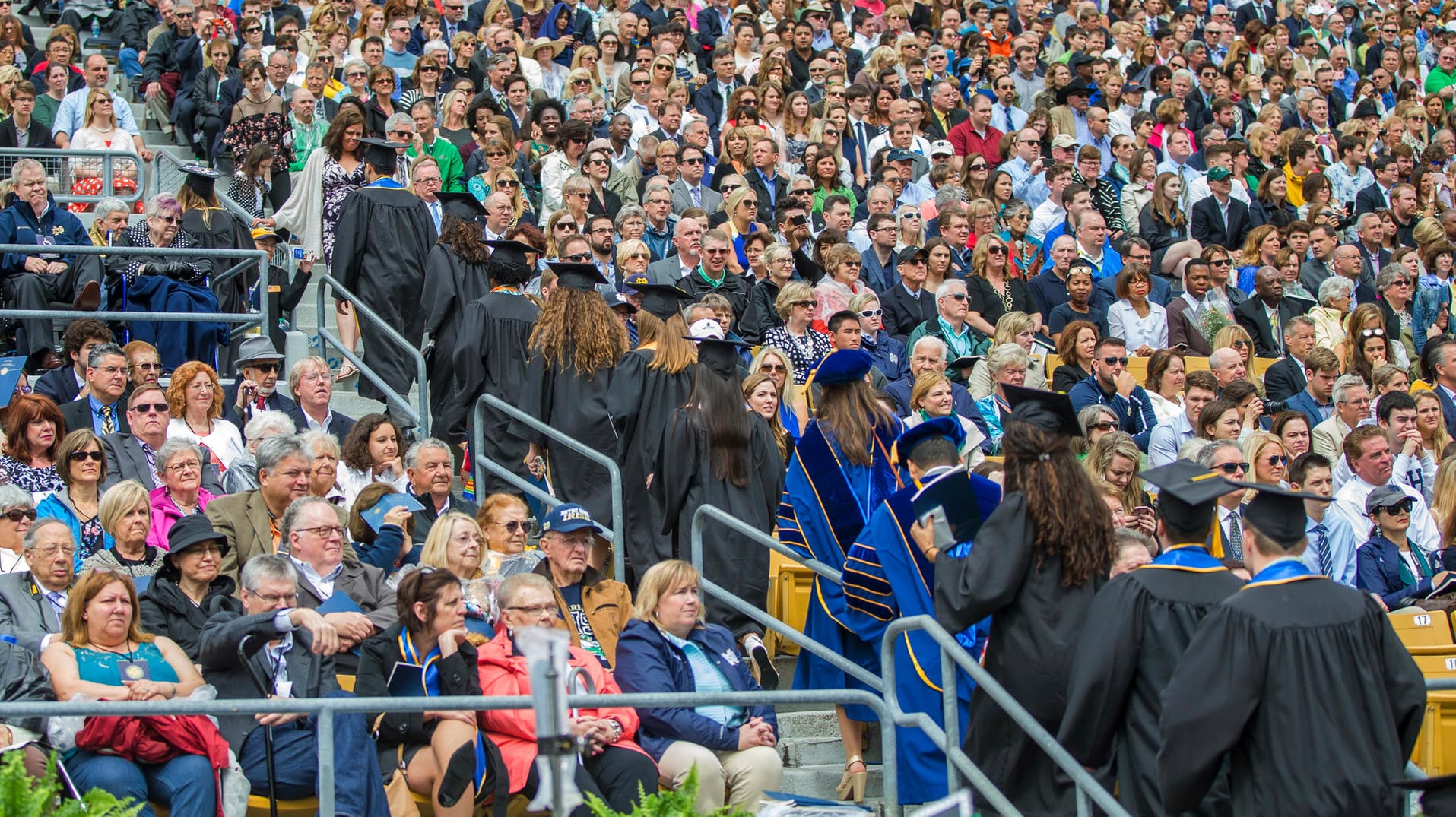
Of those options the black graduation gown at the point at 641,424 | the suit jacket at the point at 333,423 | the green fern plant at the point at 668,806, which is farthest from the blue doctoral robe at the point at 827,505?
the suit jacket at the point at 333,423

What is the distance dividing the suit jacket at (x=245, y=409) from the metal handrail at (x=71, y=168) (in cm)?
302

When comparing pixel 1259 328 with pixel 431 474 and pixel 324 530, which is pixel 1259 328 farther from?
pixel 324 530

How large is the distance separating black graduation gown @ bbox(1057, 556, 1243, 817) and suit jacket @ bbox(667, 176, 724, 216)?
26.7 ft

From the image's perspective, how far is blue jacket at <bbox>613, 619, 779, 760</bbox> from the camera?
7102mm

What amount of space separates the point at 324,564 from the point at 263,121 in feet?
22.7

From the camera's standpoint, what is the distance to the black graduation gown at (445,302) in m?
11.2

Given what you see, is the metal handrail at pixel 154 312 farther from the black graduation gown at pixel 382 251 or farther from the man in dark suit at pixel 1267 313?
the man in dark suit at pixel 1267 313

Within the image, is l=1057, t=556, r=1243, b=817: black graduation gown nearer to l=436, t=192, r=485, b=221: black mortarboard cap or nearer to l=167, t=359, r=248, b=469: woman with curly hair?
l=167, t=359, r=248, b=469: woman with curly hair

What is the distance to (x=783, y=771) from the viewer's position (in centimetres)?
802

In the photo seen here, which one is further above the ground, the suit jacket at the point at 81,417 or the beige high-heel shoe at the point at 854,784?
the suit jacket at the point at 81,417

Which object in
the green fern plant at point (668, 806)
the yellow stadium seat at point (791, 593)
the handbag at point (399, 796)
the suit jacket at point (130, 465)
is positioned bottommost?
the handbag at point (399, 796)

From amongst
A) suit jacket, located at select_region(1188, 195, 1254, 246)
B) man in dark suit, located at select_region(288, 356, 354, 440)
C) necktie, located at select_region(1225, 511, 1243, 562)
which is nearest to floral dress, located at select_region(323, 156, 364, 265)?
man in dark suit, located at select_region(288, 356, 354, 440)

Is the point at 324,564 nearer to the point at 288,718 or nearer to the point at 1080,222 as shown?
the point at 288,718

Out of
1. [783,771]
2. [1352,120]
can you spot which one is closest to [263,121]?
[783,771]
